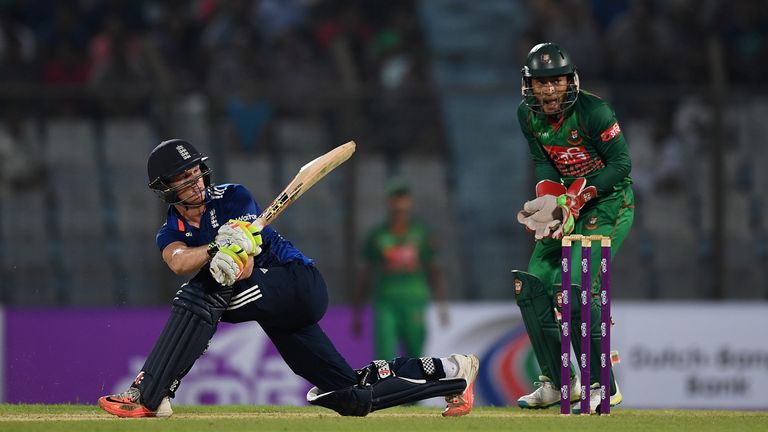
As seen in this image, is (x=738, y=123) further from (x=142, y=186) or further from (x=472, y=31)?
(x=142, y=186)

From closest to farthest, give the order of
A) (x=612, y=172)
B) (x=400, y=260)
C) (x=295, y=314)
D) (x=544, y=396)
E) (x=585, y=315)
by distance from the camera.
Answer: (x=295, y=314), (x=585, y=315), (x=612, y=172), (x=544, y=396), (x=400, y=260)

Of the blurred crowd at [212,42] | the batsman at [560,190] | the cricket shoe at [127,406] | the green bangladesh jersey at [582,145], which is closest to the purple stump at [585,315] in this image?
the batsman at [560,190]

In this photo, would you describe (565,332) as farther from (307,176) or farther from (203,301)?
(203,301)

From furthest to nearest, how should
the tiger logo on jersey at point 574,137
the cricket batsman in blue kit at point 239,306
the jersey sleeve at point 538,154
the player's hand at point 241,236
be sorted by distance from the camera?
1. the jersey sleeve at point 538,154
2. the tiger logo on jersey at point 574,137
3. the cricket batsman in blue kit at point 239,306
4. the player's hand at point 241,236

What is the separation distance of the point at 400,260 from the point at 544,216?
4.42 metres

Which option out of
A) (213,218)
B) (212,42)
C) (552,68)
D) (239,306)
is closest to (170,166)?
(213,218)

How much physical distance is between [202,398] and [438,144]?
2641 mm

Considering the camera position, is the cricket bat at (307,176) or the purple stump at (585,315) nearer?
the purple stump at (585,315)

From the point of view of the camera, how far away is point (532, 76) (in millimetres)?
6672

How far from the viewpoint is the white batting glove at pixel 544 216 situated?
21.3ft

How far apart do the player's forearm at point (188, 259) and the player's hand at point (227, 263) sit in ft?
0.32

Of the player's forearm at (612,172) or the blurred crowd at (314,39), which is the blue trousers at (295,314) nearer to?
the player's forearm at (612,172)

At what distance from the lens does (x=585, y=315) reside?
20.8 feet

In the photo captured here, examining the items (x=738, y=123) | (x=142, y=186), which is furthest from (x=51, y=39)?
(x=738, y=123)
